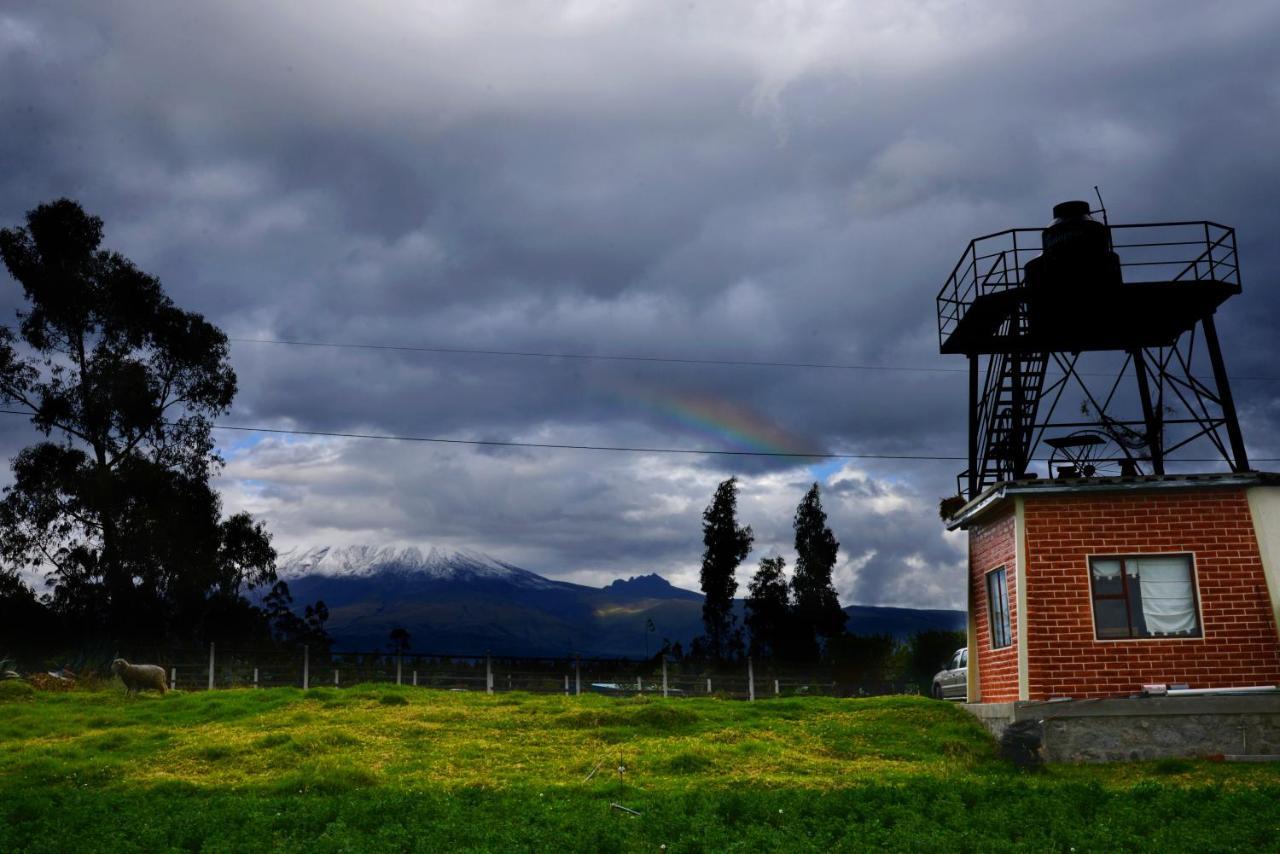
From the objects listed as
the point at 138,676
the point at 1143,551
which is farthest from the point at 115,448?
the point at 1143,551

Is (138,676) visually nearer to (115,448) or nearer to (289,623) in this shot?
(115,448)

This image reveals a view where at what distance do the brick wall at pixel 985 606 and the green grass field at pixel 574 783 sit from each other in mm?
1210

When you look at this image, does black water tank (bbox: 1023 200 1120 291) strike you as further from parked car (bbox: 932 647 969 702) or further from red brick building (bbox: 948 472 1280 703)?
parked car (bbox: 932 647 969 702)

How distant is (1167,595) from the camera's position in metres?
22.6

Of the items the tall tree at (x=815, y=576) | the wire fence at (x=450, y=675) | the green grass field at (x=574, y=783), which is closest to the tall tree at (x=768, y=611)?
the tall tree at (x=815, y=576)

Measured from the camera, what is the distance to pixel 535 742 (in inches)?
950

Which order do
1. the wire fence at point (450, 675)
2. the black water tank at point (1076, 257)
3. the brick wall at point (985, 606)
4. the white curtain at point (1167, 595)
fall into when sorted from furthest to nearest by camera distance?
the wire fence at point (450, 675), the black water tank at point (1076, 257), the brick wall at point (985, 606), the white curtain at point (1167, 595)

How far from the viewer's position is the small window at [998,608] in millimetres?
24322

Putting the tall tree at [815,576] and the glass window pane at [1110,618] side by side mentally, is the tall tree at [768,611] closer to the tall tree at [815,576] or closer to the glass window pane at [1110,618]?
the tall tree at [815,576]

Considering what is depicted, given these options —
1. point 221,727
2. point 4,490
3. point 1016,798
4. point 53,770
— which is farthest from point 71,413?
point 1016,798

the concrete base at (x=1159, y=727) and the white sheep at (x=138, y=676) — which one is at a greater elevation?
the white sheep at (x=138, y=676)

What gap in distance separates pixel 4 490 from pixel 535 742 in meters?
38.5

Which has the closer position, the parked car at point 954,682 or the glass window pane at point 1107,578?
the glass window pane at point 1107,578

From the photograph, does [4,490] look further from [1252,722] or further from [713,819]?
[1252,722]
